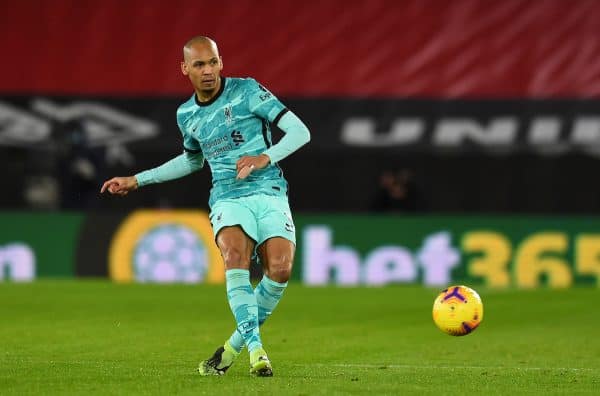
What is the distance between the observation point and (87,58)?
72.9 feet

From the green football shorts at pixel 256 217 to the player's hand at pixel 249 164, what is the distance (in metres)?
0.33

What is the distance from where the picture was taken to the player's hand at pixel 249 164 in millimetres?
7555

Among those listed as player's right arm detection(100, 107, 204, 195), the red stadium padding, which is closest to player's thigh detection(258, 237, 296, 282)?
player's right arm detection(100, 107, 204, 195)

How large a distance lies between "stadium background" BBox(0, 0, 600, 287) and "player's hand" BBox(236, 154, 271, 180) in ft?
36.4

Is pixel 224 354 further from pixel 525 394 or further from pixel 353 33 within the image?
pixel 353 33

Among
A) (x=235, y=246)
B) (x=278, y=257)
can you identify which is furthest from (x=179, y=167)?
(x=278, y=257)

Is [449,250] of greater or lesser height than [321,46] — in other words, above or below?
below

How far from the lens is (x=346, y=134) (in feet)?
67.7

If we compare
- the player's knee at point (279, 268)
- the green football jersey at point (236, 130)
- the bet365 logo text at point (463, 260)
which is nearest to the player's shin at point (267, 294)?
the player's knee at point (279, 268)

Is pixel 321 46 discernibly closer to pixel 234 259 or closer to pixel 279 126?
pixel 279 126

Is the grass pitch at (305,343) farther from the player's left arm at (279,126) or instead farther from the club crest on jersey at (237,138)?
the club crest on jersey at (237,138)

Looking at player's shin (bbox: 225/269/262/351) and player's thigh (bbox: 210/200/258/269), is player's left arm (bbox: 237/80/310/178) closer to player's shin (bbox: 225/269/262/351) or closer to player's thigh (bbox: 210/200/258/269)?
player's thigh (bbox: 210/200/258/269)

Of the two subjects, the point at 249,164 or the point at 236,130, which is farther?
the point at 236,130

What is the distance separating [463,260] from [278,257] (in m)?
11.1
